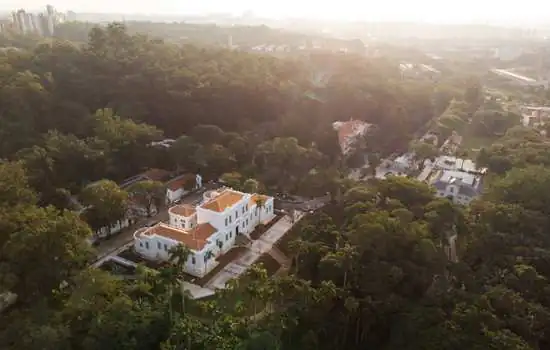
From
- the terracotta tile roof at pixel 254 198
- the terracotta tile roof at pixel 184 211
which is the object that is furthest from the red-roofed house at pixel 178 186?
the terracotta tile roof at pixel 254 198

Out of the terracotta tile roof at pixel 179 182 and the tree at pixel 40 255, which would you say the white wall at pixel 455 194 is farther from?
the tree at pixel 40 255

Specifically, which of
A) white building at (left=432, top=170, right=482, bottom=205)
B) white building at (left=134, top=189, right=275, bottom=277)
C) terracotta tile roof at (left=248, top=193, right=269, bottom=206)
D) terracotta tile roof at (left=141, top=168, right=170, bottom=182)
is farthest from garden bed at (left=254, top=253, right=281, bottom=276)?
white building at (left=432, top=170, right=482, bottom=205)

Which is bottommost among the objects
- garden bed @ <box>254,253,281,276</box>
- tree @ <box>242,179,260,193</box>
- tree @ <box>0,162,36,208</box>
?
garden bed @ <box>254,253,281,276</box>

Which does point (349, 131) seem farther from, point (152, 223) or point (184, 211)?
point (152, 223)

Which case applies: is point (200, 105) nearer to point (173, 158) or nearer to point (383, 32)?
point (173, 158)

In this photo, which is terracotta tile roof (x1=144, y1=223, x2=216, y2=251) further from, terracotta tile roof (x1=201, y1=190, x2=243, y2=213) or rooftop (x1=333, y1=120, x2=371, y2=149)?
rooftop (x1=333, y1=120, x2=371, y2=149)

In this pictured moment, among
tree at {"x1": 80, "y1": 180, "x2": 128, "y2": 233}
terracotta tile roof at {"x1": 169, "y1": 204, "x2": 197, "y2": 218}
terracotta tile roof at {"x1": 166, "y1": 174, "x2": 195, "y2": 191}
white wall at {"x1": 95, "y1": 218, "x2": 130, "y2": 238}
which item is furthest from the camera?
terracotta tile roof at {"x1": 166, "y1": 174, "x2": 195, "y2": 191}
